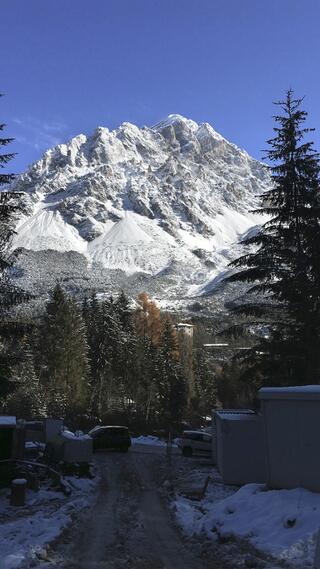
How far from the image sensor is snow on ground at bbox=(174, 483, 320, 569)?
353 inches

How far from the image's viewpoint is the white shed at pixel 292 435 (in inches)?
504

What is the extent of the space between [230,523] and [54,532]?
12.8 ft

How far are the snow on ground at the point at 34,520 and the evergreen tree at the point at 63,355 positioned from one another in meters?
35.2

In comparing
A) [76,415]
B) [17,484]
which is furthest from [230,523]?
[76,415]

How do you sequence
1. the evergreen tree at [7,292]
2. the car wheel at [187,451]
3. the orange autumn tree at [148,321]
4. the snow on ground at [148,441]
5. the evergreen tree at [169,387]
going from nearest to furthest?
the evergreen tree at [7,292] → the car wheel at [187,451] → the snow on ground at [148,441] → the evergreen tree at [169,387] → the orange autumn tree at [148,321]

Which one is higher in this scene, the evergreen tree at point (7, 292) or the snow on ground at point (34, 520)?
the evergreen tree at point (7, 292)

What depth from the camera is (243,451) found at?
19.6 m

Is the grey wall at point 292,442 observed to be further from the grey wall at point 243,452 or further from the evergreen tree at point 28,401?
the evergreen tree at point 28,401

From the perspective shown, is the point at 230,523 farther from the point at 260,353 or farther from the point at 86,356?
the point at 86,356

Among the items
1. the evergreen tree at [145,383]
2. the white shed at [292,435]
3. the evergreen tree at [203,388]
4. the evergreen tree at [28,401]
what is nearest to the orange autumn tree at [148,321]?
the evergreen tree at [203,388]

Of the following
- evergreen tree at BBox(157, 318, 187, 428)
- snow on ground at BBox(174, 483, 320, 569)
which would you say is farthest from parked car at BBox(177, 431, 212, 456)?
evergreen tree at BBox(157, 318, 187, 428)

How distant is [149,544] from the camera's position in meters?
10.9

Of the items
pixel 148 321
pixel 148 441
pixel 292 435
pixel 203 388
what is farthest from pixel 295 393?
pixel 148 321

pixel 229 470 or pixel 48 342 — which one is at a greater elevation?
pixel 48 342
